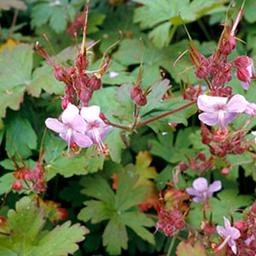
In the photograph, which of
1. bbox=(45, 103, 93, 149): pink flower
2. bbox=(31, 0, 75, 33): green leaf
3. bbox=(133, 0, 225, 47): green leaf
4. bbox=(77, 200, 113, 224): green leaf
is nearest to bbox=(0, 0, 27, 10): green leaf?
bbox=(31, 0, 75, 33): green leaf

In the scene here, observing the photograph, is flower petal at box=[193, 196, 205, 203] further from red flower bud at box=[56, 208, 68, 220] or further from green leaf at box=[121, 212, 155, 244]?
red flower bud at box=[56, 208, 68, 220]

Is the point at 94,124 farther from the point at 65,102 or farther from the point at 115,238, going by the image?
the point at 115,238

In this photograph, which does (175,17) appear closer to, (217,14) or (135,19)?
(135,19)

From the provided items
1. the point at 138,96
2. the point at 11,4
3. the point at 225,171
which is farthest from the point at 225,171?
the point at 11,4

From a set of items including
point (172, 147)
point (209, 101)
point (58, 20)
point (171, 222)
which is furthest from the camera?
point (58, 20)

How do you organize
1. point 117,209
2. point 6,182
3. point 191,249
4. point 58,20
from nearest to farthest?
point 191,249, point 6,182, point 117,209, point 58,20

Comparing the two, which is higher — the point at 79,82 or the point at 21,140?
the point at 79,82

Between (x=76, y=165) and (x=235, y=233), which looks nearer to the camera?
(x=235, y=233)
